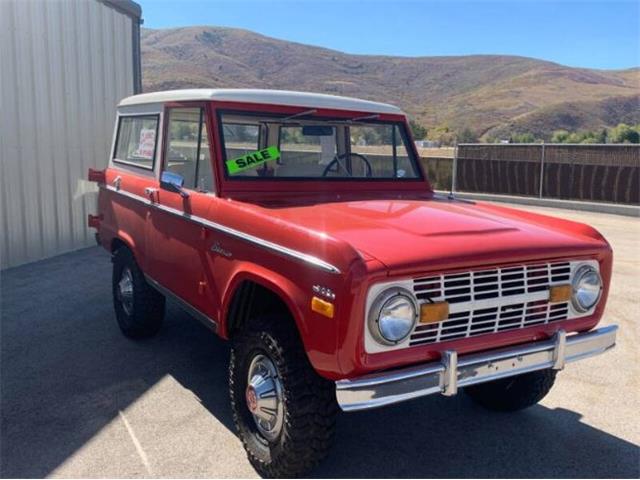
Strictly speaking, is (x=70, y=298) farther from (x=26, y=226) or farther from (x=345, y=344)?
(x=345, y=344)

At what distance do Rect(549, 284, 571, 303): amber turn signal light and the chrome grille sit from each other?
0.03 m

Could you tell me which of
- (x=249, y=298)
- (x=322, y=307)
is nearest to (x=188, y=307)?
(x=249, y=298)

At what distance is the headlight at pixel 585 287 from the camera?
3.20 meters

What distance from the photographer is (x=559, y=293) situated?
3092mm

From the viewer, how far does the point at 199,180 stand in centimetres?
399

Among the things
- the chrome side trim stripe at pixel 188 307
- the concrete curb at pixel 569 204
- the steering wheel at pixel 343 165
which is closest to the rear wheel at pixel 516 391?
the steering wheel at pixel 343 165

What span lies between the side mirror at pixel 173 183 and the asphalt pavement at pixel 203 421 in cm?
134

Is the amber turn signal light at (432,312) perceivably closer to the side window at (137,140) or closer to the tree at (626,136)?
the side window at (137,140)

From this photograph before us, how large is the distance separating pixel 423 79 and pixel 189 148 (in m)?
81.1

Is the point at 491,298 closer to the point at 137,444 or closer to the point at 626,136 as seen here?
the point at 137,444

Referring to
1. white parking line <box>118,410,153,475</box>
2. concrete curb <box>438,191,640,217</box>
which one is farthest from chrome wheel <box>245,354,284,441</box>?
concrete curb <box>438,191,640,217</box>

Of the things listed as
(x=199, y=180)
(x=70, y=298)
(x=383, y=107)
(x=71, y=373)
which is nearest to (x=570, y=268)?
(x=383, y=107)

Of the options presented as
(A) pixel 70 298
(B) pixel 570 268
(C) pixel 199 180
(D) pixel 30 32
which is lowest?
(A) pixel 70 298

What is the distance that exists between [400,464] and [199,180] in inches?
83.2
